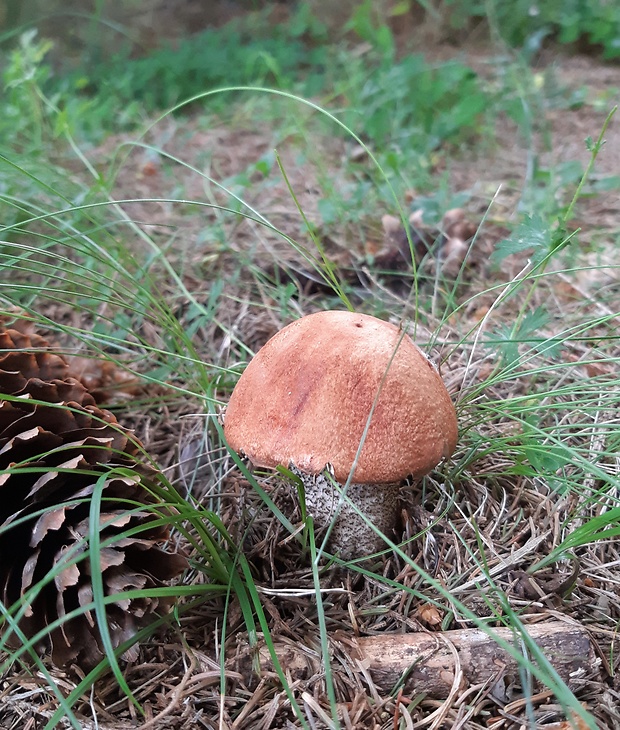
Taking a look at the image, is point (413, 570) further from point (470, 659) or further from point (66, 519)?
point (66, 519)

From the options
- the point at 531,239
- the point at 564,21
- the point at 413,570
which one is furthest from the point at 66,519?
the point at 564,21

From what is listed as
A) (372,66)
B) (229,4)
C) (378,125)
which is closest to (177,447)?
(378,125)

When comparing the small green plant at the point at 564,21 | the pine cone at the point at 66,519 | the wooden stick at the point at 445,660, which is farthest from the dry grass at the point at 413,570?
the small green plant at the point at 564,21

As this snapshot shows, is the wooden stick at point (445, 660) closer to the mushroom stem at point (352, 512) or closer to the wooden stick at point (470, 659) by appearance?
the wooden stick at point (470, 659)

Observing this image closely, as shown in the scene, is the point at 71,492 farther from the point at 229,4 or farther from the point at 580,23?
the point at 229,4

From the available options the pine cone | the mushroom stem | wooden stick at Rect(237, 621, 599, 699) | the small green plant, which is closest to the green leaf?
the mushroom stem

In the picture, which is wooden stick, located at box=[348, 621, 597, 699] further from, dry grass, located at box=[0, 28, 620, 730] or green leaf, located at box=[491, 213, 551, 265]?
green leaf, located at box=[491, 213, 551, 265]
